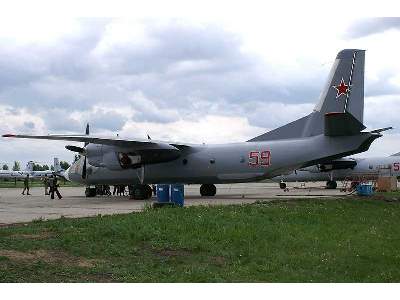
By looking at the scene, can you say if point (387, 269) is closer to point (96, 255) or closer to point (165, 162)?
point (96, 255)

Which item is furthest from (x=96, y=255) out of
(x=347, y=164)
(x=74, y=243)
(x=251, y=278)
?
(x=347, y=164)

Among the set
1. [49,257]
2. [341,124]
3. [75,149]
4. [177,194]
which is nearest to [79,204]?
[177,194]

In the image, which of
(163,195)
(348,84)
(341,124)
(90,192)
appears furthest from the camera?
(90,192)

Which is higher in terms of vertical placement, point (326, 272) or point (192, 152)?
point (192, 152)

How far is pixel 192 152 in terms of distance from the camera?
31734mm

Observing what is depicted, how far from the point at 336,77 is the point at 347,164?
2536cm

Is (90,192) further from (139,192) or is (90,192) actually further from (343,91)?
(343,91)

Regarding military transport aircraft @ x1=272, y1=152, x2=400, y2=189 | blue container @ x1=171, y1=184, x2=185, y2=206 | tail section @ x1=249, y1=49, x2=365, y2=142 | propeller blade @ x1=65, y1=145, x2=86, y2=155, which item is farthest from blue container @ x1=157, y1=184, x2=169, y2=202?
military transport aircraft @ x1=272, y1=152, x2=400, y2=189

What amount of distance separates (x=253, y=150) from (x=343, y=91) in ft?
19.7

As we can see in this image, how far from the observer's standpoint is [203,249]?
452 inches

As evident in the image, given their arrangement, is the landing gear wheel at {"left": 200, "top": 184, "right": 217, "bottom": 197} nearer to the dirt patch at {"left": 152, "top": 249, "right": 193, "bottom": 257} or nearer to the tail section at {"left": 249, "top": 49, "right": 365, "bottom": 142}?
the tail section at {"left": 249, "top": 49, "right": 365, "bottom": 142}

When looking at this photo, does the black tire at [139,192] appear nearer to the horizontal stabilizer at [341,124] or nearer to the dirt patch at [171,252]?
the horizontal stabilizer at [341,124]

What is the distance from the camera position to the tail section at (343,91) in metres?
27.8

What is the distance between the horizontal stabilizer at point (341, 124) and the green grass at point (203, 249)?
26.8 feet
